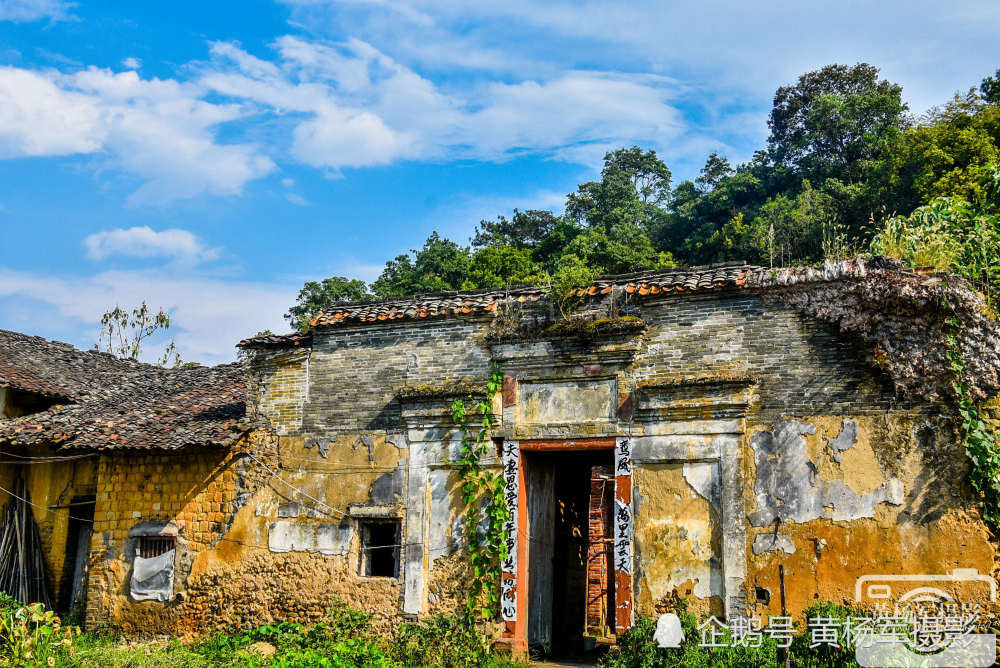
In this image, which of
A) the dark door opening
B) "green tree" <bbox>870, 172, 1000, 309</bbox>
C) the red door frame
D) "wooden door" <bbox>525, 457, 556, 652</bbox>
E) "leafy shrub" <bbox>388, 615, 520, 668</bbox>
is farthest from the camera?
the dark door opening

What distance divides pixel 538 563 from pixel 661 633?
97.0 inches

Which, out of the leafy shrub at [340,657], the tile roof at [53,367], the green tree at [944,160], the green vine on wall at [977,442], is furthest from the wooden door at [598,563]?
the green tree at [944,160]

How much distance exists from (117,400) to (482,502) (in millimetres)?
8402

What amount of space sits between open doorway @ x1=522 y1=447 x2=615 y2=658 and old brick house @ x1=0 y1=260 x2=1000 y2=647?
0.19ft

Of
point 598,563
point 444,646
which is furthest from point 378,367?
point 598,563

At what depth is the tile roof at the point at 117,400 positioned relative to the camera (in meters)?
12.4

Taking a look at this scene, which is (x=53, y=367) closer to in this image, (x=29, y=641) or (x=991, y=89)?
(x=29, y=641)

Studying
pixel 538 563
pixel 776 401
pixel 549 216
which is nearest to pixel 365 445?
pixel 538 563

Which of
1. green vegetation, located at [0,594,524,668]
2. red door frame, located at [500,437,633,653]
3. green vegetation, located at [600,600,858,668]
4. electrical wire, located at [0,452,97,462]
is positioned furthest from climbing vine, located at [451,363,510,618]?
electrical wire, located at [0,452,97,462]

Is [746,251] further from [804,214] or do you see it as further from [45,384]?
[45,384]

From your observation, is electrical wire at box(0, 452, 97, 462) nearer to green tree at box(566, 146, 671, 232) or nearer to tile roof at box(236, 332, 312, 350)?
tile roof at box(236, 332, 312, 350)

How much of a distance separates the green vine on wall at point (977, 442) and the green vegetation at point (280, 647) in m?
5.49

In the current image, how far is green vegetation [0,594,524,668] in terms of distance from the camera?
972cm

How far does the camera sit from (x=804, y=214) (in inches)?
1261
